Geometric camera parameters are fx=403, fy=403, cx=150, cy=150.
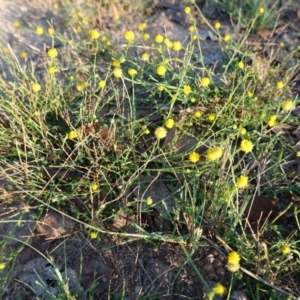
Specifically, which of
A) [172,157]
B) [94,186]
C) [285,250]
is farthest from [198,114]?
[285,250]

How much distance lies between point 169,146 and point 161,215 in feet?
1.12

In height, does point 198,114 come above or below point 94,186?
above

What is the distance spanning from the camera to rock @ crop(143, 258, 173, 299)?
1630mm

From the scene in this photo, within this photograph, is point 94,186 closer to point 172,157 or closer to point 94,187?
point 94,187

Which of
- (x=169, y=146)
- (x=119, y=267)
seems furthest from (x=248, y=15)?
(x=119, y=267)

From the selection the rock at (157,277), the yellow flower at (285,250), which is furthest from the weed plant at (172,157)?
the rock at (157,277)

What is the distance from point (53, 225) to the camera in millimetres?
1802

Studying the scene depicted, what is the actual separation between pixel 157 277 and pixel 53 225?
53cm

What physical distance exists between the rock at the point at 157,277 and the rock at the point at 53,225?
0.40 meters

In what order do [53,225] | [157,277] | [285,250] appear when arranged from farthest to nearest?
[53,225] → [157,277] → [285,250]

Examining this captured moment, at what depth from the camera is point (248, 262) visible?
62.0 inches

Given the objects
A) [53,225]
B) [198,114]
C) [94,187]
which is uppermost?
[198,114]

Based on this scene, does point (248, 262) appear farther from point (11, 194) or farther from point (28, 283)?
point (11, 194)

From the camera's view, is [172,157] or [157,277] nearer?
[157,277]
